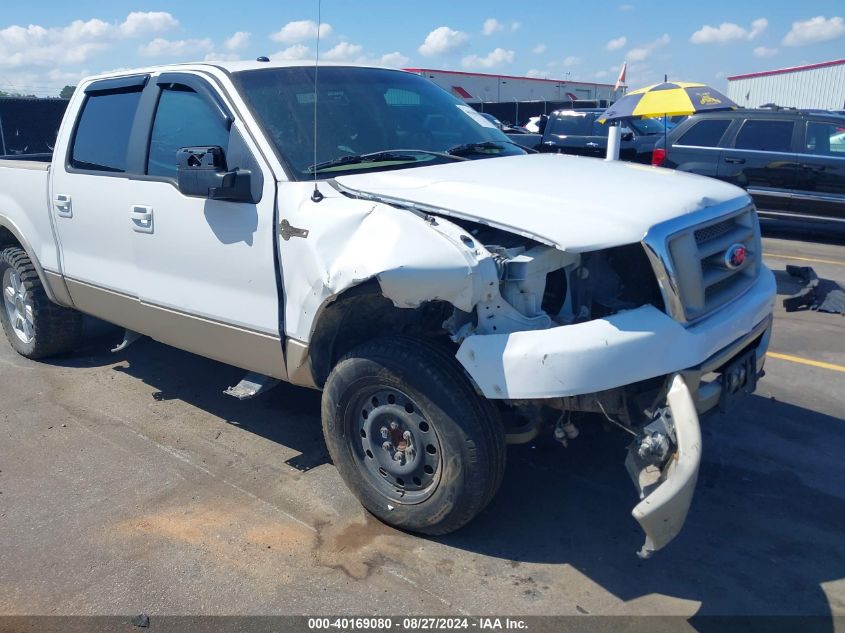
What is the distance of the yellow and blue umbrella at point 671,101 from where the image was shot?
29.2 ft

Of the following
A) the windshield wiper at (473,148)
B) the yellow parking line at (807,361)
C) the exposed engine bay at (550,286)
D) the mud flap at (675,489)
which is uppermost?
the windshield wiper at (473,148)

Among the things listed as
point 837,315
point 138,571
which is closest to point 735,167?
point 837,315

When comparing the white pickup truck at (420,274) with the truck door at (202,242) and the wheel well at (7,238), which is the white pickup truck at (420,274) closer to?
the truck door at (202,242)

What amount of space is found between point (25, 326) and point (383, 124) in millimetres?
3646

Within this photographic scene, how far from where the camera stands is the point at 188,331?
13.9ft


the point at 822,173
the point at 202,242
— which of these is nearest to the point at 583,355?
the point at 202,242

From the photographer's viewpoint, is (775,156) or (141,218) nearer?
(141,218)

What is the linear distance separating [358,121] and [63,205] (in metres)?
2.21

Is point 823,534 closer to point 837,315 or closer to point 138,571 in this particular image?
point 138,571

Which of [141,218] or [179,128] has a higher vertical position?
[179,128]

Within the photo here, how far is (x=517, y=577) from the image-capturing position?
3.21 metres

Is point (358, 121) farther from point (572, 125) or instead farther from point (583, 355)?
point (572, 125)

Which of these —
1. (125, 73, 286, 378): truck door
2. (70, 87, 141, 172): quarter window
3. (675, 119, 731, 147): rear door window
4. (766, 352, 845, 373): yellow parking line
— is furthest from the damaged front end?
(675, 119, 731, 147): rear door window

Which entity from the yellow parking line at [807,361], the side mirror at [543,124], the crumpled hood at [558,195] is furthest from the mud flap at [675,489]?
the side mirror at [543,124]
